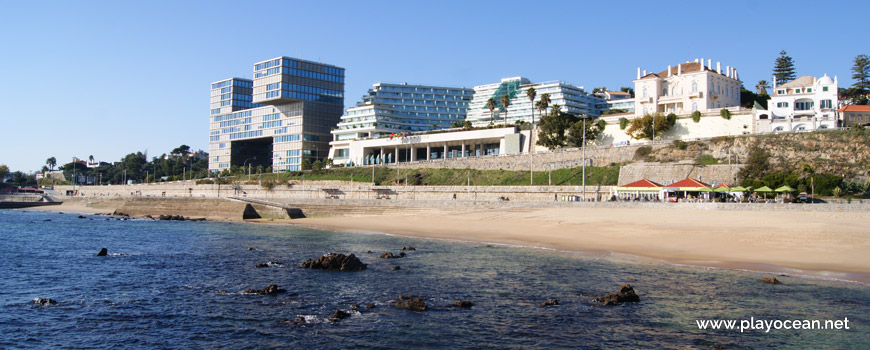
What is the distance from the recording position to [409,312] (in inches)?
710

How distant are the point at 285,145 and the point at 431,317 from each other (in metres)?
121

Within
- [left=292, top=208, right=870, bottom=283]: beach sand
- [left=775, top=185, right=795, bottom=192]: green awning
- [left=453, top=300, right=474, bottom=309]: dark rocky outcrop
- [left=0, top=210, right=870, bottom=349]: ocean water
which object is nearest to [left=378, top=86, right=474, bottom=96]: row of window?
[left=292, top=208, right=870, bottom=283]: beach sand

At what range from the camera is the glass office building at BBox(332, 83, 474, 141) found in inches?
4978

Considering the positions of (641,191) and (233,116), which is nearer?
(641,191)

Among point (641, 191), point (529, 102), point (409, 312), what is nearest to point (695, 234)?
point (641, 191)

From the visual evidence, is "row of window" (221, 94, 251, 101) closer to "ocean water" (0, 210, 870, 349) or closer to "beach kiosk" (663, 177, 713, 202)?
"beach kiosk" (663, 177, 713, 202)

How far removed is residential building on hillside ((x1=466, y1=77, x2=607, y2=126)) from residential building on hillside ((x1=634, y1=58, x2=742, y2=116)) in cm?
3685

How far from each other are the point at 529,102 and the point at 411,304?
121m

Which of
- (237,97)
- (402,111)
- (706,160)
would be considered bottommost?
(706,160)

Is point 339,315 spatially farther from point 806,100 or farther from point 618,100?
point 618,100

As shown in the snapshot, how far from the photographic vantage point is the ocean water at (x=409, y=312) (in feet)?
49.3

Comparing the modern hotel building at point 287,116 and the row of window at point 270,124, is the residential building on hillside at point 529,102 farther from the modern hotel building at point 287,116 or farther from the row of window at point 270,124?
the row of window at point 270,124

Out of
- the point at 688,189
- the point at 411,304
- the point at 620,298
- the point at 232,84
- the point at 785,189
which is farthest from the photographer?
the point at 232,84

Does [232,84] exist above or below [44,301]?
above
